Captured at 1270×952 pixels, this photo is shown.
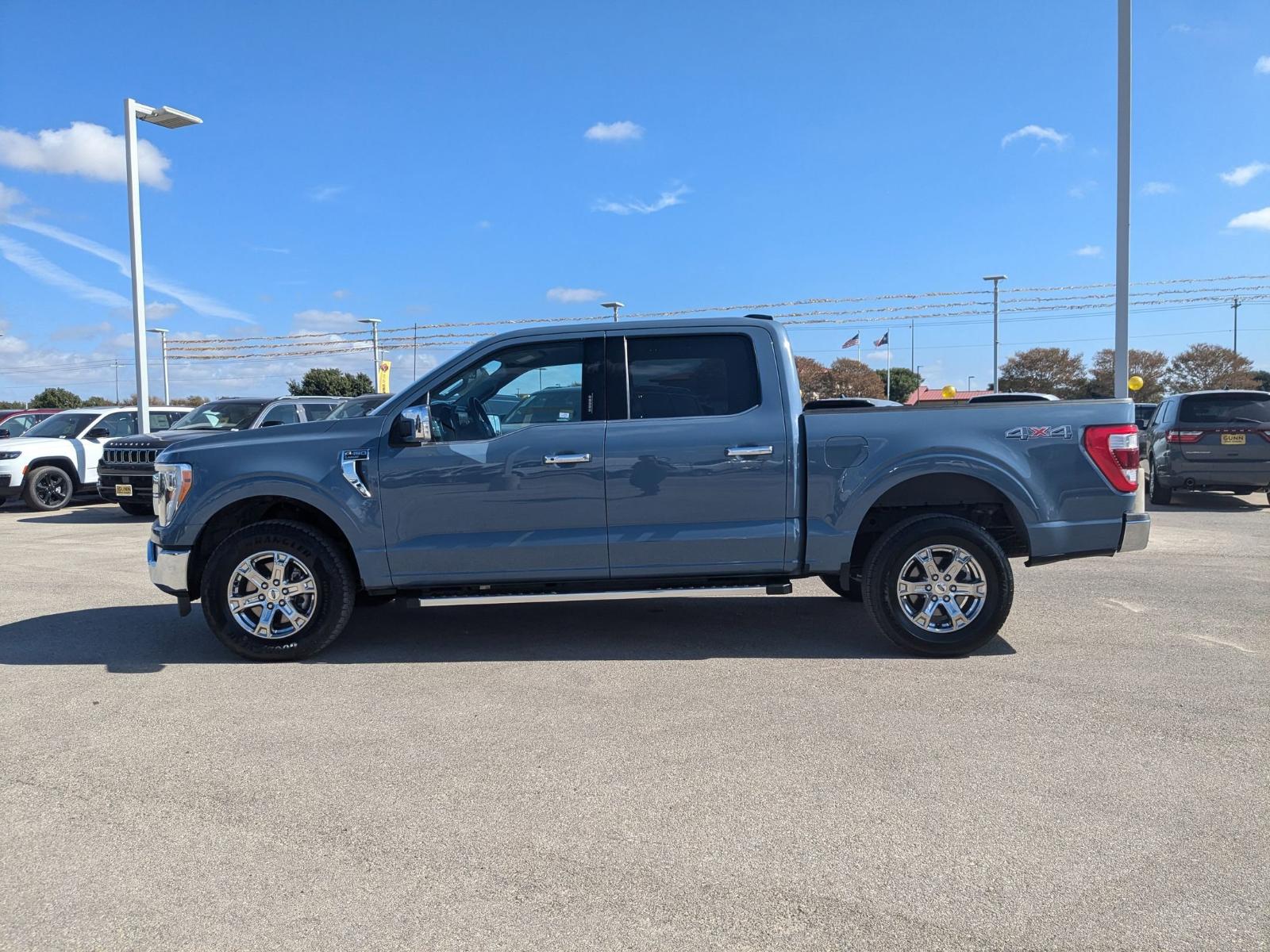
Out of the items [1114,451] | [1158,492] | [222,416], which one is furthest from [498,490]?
[1158,492]

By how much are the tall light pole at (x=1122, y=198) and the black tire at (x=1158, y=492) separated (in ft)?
6.33

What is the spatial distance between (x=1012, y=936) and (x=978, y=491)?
340cm

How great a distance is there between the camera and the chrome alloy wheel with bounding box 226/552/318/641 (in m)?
5.52

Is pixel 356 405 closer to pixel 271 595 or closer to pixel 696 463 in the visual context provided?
pixel 271 595

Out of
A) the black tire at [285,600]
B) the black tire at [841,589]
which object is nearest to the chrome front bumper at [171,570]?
the black tire at [285,600]

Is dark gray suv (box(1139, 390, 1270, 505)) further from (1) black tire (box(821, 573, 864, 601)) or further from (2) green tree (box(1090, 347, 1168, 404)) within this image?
(2) green tree (box(1090, 347, 1168, 404))

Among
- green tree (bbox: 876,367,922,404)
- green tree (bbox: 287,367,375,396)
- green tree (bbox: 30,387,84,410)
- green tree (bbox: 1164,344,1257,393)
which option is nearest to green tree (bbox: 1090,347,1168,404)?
green tree (bbox: 1164,344,1257,393)

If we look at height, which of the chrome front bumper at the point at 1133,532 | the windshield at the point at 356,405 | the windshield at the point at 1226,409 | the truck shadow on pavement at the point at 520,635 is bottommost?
the truck shadow on pavement at the point at 520,635

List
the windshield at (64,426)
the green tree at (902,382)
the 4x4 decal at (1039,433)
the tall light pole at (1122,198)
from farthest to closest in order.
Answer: the green tree at (902,382) → the windshield at (64,426) → the tall light pole at (1122,198) → the 4x4 decal at (1039,433)

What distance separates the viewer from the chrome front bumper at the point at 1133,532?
5.50m

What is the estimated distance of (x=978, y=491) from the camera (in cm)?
566

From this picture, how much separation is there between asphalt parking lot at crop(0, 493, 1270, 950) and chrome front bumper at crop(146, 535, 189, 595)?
18.6 inches

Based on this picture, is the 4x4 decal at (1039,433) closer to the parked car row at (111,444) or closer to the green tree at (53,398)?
the parked car row at (111,444)

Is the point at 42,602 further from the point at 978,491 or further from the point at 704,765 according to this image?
the point at 978,491
